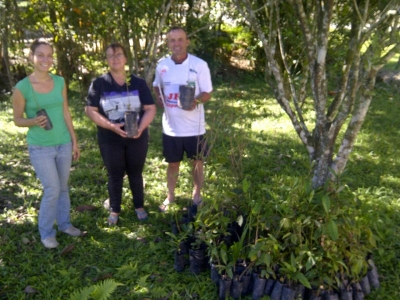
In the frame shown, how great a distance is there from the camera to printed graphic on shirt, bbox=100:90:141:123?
4.00m

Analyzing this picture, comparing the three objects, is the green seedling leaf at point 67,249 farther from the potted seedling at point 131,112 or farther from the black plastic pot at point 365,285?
the black plastic pot at point 365,285

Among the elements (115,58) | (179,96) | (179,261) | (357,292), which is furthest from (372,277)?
(115,58)

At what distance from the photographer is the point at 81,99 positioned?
31.3ft

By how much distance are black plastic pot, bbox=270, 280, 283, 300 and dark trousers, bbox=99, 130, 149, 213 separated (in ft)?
5.75

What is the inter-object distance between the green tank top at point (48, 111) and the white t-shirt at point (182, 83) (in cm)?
99

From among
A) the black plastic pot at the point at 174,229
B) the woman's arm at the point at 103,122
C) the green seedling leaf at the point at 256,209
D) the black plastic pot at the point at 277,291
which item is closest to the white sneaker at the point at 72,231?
the black plastic pot at the point at 174,229

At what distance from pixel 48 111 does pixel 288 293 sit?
7.90 ft

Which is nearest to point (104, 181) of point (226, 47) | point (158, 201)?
point (158, 201)

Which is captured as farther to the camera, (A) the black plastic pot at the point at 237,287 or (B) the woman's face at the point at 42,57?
(B) the woman's face at the point at 42,57

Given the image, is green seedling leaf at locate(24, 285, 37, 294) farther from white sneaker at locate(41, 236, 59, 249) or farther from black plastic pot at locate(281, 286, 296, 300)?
black plastic pot at locate(281, 286, 296, 300)

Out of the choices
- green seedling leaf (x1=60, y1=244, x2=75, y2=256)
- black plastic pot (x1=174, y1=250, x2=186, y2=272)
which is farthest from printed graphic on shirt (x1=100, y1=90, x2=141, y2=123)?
black plastic pot (x1=174, y1=250, x2=186, y2=272)

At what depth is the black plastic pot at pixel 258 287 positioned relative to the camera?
3.25 meters

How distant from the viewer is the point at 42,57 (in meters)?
3.62

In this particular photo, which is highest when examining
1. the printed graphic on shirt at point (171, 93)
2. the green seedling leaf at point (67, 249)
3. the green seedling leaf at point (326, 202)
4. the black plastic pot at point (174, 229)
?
the printed graphic on shirt at point (171, 93)
